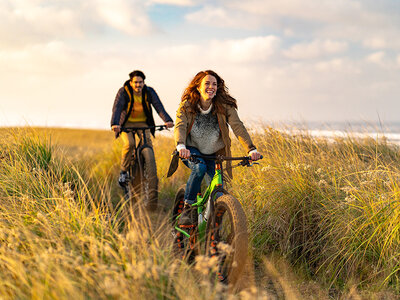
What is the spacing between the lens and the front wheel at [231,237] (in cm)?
393

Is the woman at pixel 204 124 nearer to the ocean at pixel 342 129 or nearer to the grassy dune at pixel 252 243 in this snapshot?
the grassy dune at pixel 252 243

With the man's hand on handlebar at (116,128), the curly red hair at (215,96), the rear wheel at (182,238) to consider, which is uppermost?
the curly red hair at (215,96)

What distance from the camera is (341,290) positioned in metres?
4.60

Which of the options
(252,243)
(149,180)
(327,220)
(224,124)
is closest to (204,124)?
(224,124)

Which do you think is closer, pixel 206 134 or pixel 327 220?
pixel 206 134

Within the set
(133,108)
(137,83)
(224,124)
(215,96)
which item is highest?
(137,83)

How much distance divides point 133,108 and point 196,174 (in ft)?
12.8

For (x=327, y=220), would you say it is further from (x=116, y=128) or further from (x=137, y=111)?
(x=137, y=111)

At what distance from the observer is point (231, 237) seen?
4.09m

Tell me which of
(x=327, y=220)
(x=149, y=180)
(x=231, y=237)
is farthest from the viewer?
(x=149, y=180)

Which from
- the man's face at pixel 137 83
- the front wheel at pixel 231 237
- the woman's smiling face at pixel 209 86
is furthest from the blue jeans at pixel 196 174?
the man's face at pixel 137 83

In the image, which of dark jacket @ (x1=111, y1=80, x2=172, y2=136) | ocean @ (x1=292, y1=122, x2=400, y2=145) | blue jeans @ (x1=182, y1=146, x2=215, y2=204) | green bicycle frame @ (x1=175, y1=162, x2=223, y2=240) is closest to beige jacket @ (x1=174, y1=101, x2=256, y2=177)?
blue jeans @ (x1=182, y1=146, x2=215, y2=204)

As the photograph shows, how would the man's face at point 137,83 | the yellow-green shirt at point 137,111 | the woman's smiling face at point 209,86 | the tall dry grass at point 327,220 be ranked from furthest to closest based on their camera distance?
1. the yellow-green shirt at point 137,111
2. the man's face at point 137,83
3. the woman's smiling face at point 209,86
4. the tall dry grass at point 327,220

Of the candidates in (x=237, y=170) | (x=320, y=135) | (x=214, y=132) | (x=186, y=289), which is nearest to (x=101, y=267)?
(x=186, y=289)
